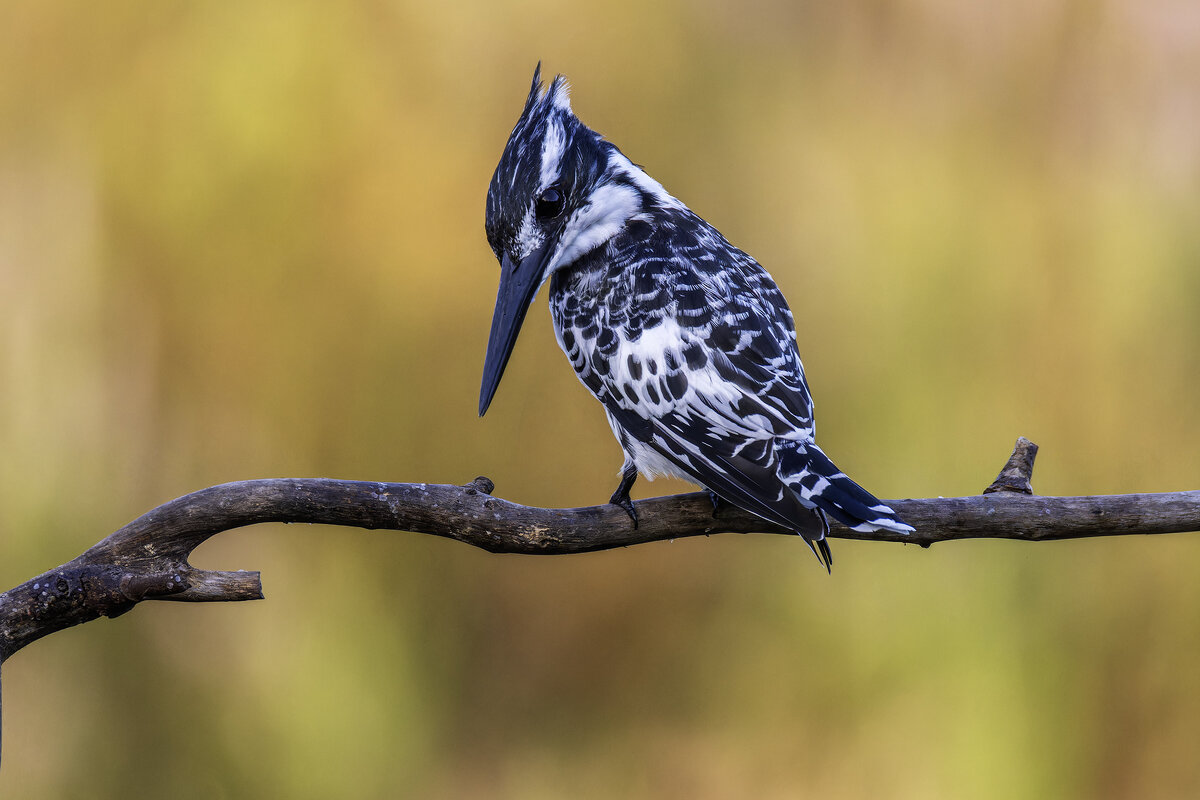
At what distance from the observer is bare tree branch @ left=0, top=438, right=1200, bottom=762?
1135 mm

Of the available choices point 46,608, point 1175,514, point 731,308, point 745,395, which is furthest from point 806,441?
point 46,608

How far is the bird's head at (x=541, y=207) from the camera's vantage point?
1.37 m

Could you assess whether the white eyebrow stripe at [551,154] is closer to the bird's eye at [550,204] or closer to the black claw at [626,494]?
the bird's eye at [550,204]

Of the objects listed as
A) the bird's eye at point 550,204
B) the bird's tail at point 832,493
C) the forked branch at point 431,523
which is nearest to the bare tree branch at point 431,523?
the forked branch at point 431,523

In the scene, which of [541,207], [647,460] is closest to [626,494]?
[647,460]

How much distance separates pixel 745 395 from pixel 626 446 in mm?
210

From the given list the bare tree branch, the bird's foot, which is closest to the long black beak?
the bare tree branch

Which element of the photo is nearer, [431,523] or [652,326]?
[431,523]

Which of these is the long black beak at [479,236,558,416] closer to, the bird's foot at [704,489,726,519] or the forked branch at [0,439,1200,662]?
the forked branch at [0,439,1200,662]

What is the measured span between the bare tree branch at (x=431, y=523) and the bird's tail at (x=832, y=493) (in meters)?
0.12

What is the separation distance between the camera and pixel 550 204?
1399mm

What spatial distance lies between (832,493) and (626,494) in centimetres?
34

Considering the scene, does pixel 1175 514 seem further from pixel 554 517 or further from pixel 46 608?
pixel 46 608

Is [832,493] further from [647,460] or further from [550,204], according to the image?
[550,204]
